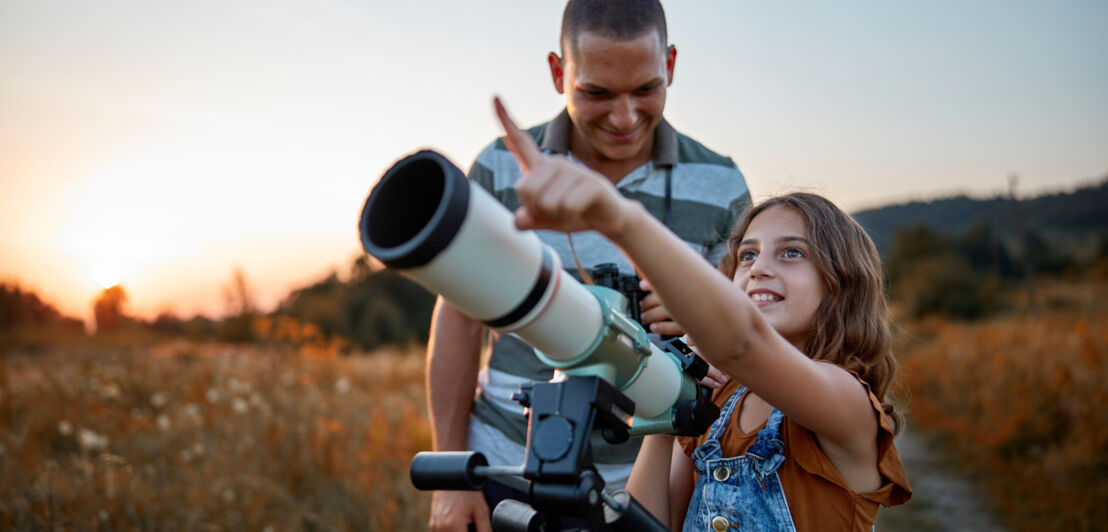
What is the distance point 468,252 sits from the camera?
1.01 m

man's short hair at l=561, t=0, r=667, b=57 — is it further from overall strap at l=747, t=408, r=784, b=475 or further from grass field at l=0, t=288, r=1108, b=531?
grass field at l=0, t=288, r=1108, b=531

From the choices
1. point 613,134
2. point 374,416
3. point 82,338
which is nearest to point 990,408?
point 374,416

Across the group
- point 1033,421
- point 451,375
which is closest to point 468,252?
point 451,375

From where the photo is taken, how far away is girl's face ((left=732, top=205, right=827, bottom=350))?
196 cm

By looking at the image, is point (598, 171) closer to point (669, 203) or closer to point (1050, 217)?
point (669, 203)

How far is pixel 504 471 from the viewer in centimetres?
132

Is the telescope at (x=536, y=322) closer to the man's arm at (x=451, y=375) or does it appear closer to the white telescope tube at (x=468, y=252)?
the white telescope tube at (x=468, y=252)

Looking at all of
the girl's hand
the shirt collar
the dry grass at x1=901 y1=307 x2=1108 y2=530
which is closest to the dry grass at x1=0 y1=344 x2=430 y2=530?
the shirt collar

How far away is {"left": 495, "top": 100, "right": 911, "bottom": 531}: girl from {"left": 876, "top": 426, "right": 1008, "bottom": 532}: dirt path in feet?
12.2

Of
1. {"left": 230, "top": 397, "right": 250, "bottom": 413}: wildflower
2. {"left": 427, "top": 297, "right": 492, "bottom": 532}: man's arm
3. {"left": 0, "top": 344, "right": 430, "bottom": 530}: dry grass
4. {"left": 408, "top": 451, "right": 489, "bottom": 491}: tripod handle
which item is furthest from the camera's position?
{"left": 230, "top": 397, "right": 250, "bottom": 413}: wildflower

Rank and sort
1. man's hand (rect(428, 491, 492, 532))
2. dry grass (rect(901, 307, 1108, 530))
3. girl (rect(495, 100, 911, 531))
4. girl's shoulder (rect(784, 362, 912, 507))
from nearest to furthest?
1. girl (rect(495, 100, 911, 531))
2. girl's shoulder (rect(784, 362, 912, 507))
3. man's hand (rect(428, 491, 492, 532))
4. dry grass (rect(901, 307, 1108, 530))

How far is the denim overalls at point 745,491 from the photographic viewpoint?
1.81 m

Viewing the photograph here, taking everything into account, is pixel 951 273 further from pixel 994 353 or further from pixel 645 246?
pixel 645 246

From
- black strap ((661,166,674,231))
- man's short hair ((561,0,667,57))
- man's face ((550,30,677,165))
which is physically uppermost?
man's short hair ((561,0,667,57))
